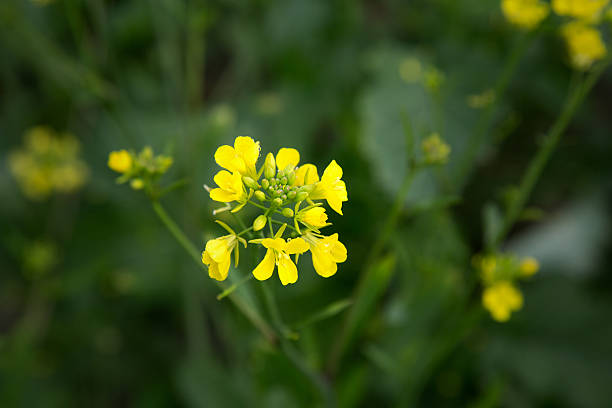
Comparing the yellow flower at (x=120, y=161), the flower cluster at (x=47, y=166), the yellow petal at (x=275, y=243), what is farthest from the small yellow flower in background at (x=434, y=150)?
the flower cluster at (x=47, y=166)

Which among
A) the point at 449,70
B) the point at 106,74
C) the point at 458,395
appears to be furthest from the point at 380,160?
the point at 106,74

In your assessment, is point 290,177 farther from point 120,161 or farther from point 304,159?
point 304,159

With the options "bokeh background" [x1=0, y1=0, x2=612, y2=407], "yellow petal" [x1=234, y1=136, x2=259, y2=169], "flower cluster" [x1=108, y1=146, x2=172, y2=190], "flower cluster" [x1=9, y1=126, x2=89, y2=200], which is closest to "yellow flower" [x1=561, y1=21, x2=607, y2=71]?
"bokeh background" [x1=0, y1=0, x2=612, y2=407]

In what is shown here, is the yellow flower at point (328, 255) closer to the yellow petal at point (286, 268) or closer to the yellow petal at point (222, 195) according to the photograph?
the yellow petal at point (286, 268)

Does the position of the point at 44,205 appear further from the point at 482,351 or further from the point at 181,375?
the point at 482,351

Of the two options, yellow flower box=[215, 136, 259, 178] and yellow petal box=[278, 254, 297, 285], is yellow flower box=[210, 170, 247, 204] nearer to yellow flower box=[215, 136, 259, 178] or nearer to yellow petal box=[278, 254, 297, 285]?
yellow flower box=[215, 136, 259, 178]

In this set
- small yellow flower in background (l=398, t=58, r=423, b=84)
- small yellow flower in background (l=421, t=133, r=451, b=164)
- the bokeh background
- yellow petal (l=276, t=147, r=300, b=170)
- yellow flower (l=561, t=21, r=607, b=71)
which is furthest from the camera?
small yellow flower in background (l=398, t=58, r=423, b=84)
